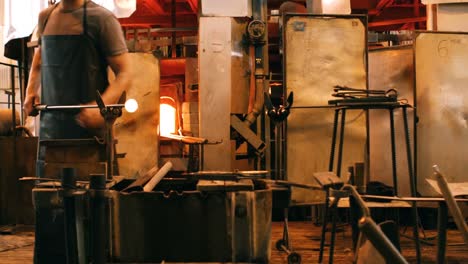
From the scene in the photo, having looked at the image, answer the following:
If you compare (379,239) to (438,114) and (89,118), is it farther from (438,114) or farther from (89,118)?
(438,114)

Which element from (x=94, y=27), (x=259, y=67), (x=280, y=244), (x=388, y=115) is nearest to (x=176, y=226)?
(x=94, y=27)

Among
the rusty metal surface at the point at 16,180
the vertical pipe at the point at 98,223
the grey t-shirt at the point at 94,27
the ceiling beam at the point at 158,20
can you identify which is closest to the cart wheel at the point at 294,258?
the grey t-shirt at the point at 94,27

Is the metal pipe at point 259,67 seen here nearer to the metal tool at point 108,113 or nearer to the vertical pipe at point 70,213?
the metal tool at point 108,113

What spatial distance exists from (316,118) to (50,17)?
3.07 metres

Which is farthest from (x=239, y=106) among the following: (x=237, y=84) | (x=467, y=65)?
(x=467, y=65)

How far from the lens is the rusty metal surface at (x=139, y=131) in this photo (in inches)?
256

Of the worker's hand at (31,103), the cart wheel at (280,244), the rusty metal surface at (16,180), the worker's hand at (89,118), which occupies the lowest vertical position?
the cart wheel at (280,244)

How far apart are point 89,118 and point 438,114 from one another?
4043 mm

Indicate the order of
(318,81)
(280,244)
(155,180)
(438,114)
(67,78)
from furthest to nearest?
(438,114) → (318,81) → (280,244) → (67,78) → (155,180)

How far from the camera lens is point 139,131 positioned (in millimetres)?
6535

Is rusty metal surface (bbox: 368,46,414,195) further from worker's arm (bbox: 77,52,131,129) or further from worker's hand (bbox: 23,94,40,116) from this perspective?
worker's hand (bbox: 23,94,40,116)

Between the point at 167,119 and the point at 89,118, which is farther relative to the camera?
the point at 167,119

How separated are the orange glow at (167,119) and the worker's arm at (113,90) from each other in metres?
3.25

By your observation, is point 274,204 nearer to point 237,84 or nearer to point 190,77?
point 237,84
